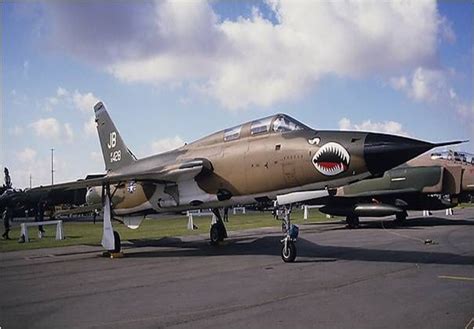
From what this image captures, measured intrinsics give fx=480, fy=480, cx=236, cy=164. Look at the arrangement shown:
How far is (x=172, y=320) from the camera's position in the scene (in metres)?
5.92

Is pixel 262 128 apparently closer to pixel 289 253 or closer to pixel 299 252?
pixel 289 253

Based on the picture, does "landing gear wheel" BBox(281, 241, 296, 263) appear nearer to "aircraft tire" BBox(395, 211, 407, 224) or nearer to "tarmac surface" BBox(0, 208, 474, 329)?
"tarmac surface" BBox(0, 208, 474, 329)

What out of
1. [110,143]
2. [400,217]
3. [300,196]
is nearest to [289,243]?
[300,196]

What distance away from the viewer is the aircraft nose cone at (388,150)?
29.8 feet

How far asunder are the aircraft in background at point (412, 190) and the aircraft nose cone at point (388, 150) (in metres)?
11.8

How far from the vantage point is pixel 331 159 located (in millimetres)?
10055

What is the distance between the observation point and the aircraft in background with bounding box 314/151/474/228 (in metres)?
21.1

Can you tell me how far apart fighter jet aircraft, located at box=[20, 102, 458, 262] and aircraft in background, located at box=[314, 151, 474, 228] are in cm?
820

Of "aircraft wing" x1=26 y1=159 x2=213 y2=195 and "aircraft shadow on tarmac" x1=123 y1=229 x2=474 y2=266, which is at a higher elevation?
"aircraft wing" x1=26 y1=159 x2=213 y2=195

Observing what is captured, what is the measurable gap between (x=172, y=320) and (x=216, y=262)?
18.3ft

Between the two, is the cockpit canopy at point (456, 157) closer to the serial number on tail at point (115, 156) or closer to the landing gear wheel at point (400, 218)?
the landing gear wheel at point (400, 218)

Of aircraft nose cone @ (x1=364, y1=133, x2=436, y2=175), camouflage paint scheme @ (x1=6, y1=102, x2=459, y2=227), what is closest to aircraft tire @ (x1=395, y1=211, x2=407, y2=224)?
camouflage paint scheme @ (x1=6, y1=102, x2=459, y2=227)

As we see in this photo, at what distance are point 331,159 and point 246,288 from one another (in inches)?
140

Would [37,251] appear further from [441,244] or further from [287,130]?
[441,244]
